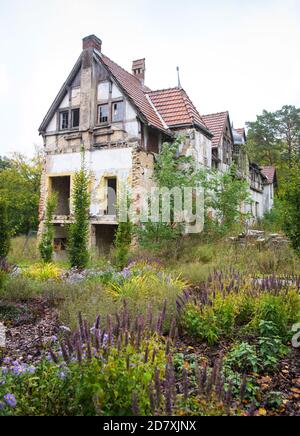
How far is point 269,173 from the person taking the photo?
34.5 m

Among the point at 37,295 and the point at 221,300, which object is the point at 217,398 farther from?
the point at 37,295

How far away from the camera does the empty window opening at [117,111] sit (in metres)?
16.0

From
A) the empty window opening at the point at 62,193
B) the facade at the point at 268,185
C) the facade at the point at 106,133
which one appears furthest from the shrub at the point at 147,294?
the facade at the point at 268,185

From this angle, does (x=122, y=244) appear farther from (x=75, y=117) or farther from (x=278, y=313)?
(x=75, y=117)

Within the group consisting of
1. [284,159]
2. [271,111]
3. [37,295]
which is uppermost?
[271,111]

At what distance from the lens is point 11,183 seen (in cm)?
2702

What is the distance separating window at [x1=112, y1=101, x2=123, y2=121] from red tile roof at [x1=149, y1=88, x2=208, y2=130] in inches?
103

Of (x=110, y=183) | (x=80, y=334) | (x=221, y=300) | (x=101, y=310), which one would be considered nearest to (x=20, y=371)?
(x=80, y=334)

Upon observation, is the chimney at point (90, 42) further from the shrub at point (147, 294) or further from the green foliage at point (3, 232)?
the shrub at point (147, 294)

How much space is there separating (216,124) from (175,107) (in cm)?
510

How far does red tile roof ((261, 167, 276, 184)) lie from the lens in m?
34.0

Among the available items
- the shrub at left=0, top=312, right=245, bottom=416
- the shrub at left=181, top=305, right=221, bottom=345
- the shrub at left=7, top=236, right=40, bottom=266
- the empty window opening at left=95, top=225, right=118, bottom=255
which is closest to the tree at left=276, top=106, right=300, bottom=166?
the empty window opening at left=95, top=225, right=118, bottom=255

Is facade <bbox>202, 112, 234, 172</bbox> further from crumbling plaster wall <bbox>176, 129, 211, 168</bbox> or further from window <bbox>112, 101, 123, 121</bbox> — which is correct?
window <bbox>112, 101, 123, 121</bbox>

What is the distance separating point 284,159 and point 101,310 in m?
35.5
